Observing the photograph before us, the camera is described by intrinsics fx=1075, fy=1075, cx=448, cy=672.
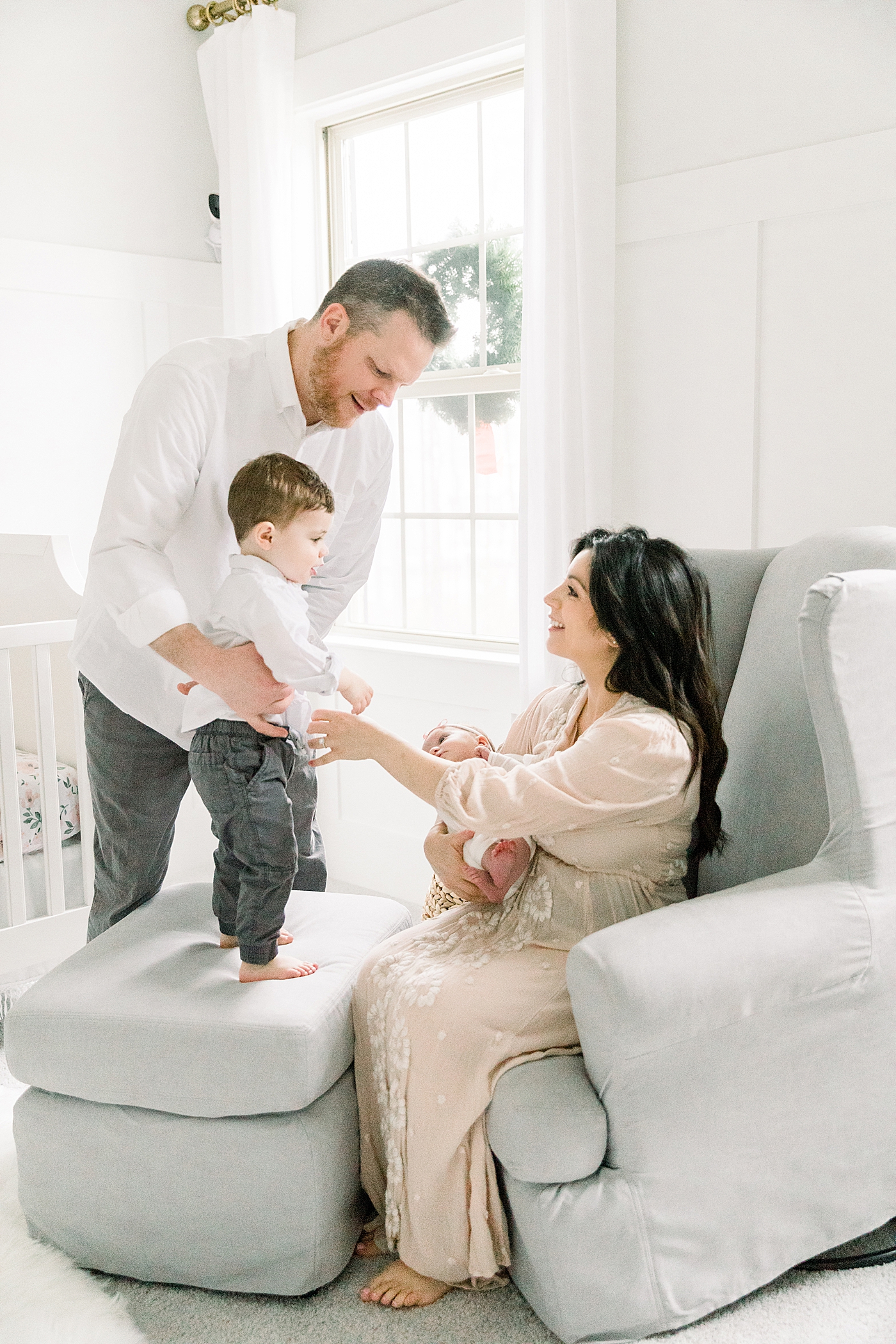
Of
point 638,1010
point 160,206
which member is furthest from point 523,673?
point 160,206

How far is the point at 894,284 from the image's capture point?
204 centimetres

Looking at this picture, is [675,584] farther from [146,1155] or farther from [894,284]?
[146,1155]

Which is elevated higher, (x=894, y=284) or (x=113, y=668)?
(x=894, y=284)

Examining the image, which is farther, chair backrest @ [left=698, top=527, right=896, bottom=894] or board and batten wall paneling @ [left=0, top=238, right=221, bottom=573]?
board and batten wall paneling @ [left=0, top=238, right=221, bottom=573]

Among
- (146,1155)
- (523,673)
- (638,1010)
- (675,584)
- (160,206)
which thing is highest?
(160,206)

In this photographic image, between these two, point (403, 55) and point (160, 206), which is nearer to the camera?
point (403, 55)

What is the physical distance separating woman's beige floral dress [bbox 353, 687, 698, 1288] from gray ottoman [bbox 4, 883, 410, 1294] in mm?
84

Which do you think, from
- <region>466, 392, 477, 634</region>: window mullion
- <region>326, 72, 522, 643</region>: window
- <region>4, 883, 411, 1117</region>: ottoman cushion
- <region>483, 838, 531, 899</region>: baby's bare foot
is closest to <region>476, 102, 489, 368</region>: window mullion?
<region>326, 72, 522, 643</region>: window

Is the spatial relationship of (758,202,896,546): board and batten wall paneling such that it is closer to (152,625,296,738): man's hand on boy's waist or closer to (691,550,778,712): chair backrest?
(691,550,778,712): chair backrest

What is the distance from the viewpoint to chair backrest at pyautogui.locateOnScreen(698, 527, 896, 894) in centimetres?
160

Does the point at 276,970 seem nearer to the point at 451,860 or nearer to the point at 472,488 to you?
the point at 451,860

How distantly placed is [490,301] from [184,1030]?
220cm

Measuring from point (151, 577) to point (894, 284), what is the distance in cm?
148

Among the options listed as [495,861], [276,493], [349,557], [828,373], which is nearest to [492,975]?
[495,861]
